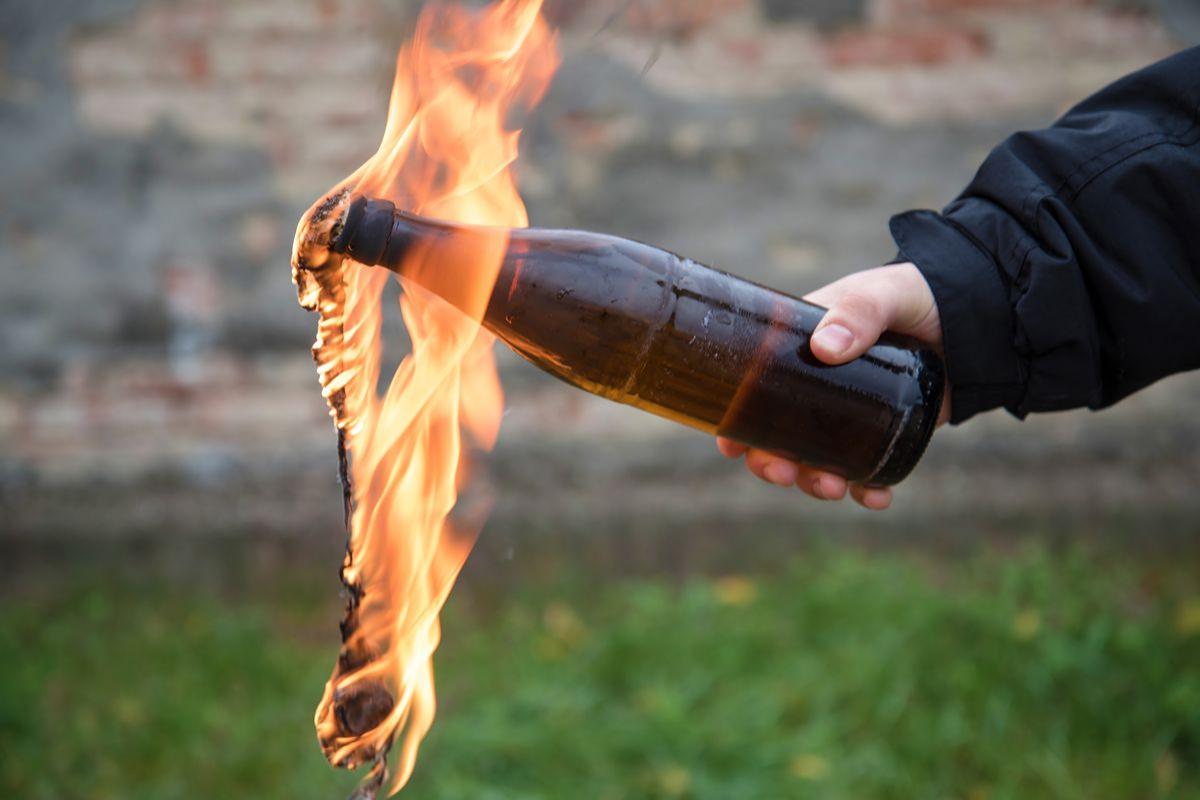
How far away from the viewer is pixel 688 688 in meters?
3.41

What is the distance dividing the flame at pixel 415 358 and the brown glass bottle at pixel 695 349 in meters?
0.08

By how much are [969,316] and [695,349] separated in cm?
56

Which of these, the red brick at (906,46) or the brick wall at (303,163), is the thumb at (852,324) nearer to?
the brick wall at (303,163)

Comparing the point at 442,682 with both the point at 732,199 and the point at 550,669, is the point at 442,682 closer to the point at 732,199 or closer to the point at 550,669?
the point at 550,669

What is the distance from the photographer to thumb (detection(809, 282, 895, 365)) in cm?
166

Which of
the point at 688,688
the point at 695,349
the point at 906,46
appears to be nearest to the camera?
the point at 695,349

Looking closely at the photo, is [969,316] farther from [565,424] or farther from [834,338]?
Answer: [565,424]

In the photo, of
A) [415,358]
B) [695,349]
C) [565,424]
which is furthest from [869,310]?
[565,424]

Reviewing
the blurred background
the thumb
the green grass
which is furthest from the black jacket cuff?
the blurred background

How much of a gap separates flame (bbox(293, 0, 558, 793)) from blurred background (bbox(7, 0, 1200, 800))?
1840 millimetres

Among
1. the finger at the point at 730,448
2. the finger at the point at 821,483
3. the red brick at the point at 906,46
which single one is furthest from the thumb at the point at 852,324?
the red brick at the point at 906,46

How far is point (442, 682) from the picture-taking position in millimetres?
3627

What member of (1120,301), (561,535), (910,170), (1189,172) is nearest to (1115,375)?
(1120,301)

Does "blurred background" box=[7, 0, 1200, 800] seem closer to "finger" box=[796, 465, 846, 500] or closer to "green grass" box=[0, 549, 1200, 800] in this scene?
"green grass" box=[0, 549, 1200, 800]
